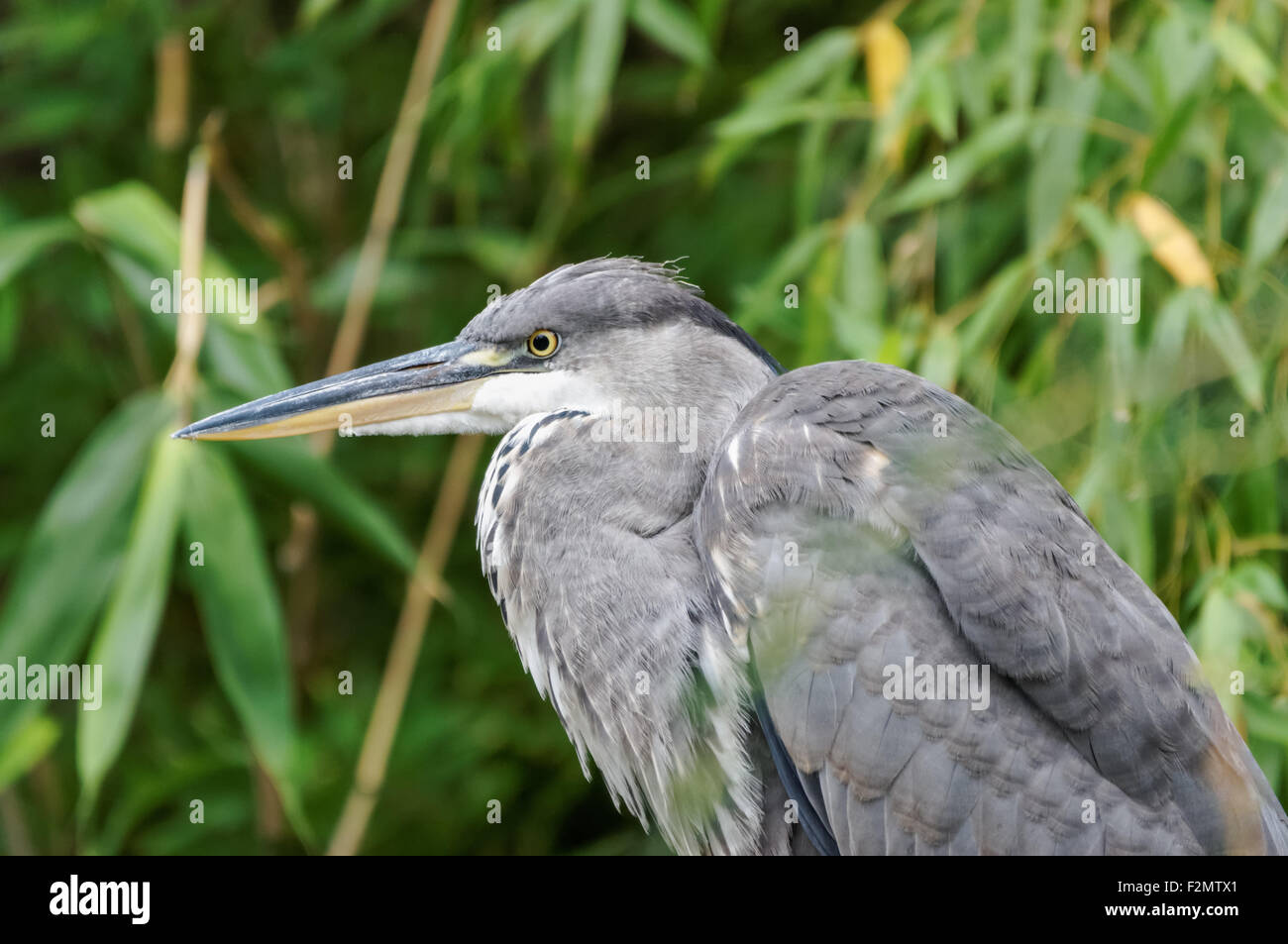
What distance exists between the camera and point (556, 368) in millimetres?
1676

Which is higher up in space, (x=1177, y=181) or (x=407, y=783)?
(x=1177, y=181)

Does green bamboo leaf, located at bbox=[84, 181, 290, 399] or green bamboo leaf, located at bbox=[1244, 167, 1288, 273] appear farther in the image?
green bamboo leaf, located at bbox=[84, 181, 290, 399]

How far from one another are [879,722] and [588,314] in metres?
0.61

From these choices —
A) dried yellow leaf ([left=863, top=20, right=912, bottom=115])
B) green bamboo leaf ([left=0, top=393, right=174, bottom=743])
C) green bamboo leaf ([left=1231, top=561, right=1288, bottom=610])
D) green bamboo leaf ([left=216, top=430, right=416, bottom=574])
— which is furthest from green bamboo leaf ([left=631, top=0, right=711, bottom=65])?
green bamboo leaf ([left=1231, top=561, right=1288, bottom=610])

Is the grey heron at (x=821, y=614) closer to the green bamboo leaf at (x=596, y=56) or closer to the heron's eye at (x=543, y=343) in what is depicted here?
the heron's eye at (x=543, y=343)

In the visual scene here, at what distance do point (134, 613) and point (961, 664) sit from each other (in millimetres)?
1046

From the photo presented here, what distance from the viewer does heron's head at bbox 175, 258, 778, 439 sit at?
165cm

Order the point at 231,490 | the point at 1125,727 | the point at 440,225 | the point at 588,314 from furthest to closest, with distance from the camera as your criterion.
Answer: the point at 440,225 → the point at 231,490 → the point at 588,314 → the point at 1125,727

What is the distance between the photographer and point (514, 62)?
2.32m

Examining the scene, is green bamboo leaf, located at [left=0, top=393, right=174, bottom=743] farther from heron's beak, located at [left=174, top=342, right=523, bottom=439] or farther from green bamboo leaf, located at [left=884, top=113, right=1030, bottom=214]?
green bamboo leaf, located at [left=884, top=113, right=1030, bottom=214]

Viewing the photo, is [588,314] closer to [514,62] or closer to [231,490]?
[231,490]

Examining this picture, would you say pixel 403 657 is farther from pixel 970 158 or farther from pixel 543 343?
pixel 970 158

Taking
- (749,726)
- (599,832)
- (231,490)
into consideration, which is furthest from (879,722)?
(599,832)

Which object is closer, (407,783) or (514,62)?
(514,62)
